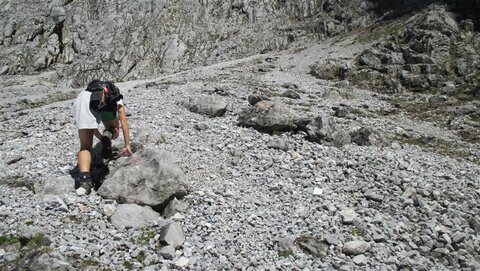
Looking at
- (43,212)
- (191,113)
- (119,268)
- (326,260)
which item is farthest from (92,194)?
(191,113)

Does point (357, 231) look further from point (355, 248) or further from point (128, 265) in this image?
point (128, 265)

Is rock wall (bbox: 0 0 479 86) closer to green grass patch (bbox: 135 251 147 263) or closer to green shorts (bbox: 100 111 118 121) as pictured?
green shorts (bbox: 100 111 118 121)

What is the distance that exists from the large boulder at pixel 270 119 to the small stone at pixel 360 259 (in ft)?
28.8

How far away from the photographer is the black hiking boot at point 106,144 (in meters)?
12.2

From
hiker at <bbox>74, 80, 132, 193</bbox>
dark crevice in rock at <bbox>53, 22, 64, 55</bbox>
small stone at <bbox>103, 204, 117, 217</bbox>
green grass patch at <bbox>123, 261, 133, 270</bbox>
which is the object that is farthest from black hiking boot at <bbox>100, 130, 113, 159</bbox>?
dark crevice in rock at <bbox>53, 22, 64, 55</bbox>

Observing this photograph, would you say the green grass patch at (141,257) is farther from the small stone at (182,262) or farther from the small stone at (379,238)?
the small stone at (379,238)

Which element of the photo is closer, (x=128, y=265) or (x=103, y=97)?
(x=128, y=265)

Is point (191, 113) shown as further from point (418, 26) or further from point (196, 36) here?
point (196, 36)

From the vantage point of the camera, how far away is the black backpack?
11.3m

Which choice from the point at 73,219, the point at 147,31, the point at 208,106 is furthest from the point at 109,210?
the point at 147,31

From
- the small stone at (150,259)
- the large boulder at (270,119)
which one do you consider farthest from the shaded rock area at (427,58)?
the small stone at (150,259)

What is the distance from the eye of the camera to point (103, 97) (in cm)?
1132

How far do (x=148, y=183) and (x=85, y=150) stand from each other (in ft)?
7.42

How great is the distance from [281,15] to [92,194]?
79316mm
